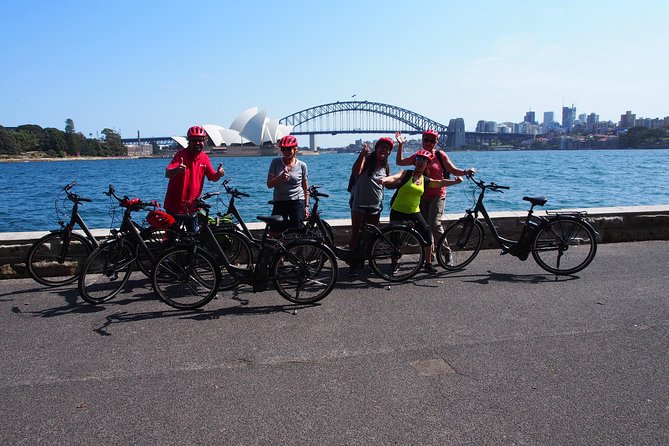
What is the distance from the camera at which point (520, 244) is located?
620 centimetres

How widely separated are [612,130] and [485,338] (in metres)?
168

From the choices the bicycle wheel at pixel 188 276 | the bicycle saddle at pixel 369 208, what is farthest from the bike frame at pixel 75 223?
the bicycle saddle at pixel 369 208

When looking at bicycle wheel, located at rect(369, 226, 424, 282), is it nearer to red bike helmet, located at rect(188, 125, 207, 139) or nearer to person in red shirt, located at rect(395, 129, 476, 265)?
person in red shirt, located at rect(395, 129, 476, 265)

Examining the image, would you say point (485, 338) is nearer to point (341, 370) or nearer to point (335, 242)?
point (341, 370)

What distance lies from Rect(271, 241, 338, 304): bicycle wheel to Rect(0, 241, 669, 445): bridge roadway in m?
0.16

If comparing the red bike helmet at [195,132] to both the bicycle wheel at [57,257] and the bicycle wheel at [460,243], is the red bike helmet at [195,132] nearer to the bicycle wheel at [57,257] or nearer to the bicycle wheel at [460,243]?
the bicycle wheel at [57,257]

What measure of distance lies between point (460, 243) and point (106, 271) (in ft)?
12.7

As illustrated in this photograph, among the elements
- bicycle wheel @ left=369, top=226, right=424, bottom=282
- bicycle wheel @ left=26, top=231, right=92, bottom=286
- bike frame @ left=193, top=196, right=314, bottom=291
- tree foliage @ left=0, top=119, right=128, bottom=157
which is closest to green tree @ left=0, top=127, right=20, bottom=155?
A: tree foliage @ left=0, top=119, right=128, bottom=157

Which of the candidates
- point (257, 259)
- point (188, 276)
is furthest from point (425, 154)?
point (188, 276)

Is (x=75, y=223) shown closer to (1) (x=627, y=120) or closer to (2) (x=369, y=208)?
(2) (x=369, y=208)

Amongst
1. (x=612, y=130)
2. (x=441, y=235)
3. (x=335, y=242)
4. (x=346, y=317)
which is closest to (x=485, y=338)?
(x=346, y=317)

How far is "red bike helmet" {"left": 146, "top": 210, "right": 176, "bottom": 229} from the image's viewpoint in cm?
530

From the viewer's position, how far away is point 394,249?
5.79 m

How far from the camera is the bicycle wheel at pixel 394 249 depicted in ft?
18.9
